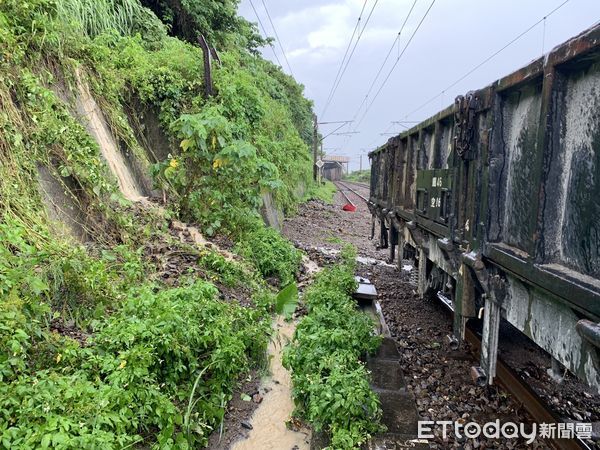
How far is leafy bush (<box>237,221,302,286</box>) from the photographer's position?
6918 mm

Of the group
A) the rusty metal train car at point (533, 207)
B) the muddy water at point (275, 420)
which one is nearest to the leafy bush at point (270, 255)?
the muddy water at point (275, 420)

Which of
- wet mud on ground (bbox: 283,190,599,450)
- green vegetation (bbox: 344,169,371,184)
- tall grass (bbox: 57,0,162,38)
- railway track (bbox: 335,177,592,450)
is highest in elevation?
tall grass (bbox: 57,0,162,38)

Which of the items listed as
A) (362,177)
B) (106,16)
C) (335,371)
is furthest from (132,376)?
(362,177)

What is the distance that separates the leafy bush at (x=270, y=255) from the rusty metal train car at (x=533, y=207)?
319 centimetres

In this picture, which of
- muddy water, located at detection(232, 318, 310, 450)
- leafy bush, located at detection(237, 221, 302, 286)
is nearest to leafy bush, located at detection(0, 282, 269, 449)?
muddy water, located at detection(232, 318, 310, 450)

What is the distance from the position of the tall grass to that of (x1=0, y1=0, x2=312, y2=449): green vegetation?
0.04 meters

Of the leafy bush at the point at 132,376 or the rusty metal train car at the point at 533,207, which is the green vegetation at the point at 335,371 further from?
the rusty metal train car at the point at 533,207

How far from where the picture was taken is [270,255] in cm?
707

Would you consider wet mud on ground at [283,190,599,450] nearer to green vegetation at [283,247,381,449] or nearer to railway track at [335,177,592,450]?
railway track at [335,177,592,450]

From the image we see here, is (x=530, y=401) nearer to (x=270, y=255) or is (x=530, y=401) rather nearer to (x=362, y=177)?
(x=270, y=255)

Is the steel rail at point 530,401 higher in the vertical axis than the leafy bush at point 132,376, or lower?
lower

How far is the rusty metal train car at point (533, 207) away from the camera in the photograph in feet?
6.63

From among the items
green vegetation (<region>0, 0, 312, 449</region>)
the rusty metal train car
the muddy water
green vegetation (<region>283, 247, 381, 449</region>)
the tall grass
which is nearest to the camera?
the rusty metal train car

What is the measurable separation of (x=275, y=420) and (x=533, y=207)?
108 inches
